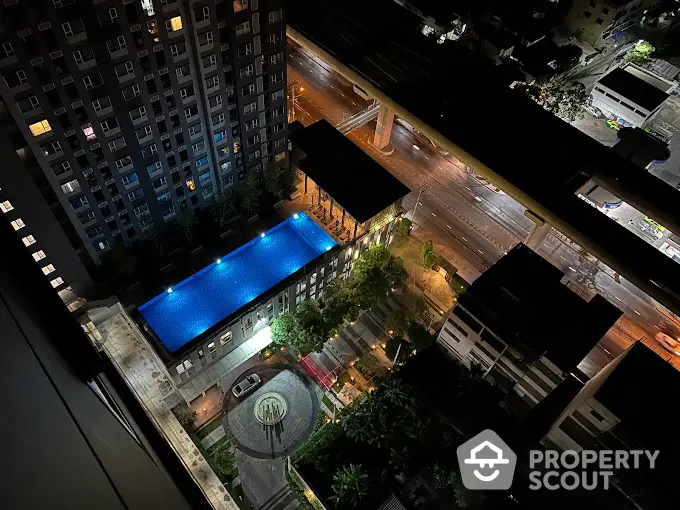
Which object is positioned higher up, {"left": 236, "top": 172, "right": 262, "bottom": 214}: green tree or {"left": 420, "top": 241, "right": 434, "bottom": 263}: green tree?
{"left": 236, "top": 172, "right": 262, "bottom": 214}: green tree

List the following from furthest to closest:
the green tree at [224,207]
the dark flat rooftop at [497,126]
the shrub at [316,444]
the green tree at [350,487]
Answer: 1. the green tree at [224,207]
2. the dark flat rooftop at [497,126]
3. the shrub at [316,444]
4. the green tree at [350,487]

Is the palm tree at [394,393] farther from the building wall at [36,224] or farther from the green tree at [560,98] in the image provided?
the green tree at [560,98]

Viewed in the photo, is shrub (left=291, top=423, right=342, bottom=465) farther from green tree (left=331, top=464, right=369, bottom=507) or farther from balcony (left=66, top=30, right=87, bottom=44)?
balcony (left=66, top=30, right=87, bottom=44)

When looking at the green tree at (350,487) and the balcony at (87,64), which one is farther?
the green tree at (350,487)

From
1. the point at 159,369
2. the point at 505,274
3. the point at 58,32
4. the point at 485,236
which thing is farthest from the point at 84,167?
the point at 485,236

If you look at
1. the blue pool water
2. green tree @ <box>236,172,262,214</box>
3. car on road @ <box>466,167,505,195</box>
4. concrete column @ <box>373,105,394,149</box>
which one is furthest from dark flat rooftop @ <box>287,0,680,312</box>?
the blue pool water

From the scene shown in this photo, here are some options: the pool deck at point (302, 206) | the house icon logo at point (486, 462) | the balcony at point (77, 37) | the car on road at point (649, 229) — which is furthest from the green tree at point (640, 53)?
the balcony at point (77, 37)

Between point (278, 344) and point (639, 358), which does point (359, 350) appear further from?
point (639, 358)

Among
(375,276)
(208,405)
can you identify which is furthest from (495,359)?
(208,405)
